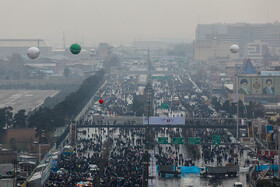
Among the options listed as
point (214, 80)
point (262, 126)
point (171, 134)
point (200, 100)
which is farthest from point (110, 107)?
point (214, 80)

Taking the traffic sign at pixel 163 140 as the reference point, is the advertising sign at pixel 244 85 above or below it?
above

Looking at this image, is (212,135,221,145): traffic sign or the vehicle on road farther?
(212,135,221,145): traffic sign

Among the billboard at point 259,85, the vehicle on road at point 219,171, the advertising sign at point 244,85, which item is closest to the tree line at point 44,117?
the vehicle on road at point 219,171

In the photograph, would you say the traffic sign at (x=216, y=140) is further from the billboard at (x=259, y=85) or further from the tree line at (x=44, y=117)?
the billboard at (x=259, y=85)

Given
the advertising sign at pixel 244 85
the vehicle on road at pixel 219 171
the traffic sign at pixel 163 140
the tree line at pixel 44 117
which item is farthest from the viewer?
the advertising sign at pixel 244 85

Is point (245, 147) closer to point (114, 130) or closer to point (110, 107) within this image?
point (114, 130)

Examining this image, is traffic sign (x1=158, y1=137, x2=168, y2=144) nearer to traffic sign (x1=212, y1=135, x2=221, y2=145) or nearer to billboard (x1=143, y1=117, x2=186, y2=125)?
traffic sign (x1=212, y1=135, x2=221, y2=145)

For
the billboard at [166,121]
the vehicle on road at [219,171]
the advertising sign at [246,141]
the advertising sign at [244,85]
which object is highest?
the advertising sign at [244,85]

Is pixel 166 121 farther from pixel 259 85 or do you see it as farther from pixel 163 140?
pixel 259 85

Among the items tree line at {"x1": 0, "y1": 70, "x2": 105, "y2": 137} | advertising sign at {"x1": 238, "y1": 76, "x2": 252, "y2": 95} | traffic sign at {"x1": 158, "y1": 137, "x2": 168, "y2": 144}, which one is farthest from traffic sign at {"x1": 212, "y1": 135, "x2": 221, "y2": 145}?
advertising sign at {"x1": 238, "y1": 76, "x2": 252, "y2": 95}
